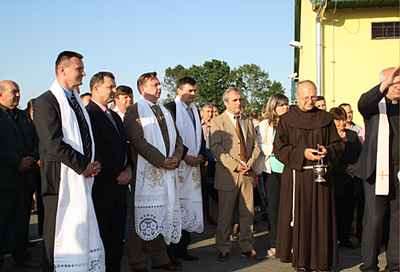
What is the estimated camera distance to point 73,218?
11.5ft

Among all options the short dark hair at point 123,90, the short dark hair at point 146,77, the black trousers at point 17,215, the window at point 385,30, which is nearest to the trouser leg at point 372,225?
the short dark hair at point 146,77

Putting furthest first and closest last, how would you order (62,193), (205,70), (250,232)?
(205,70) < (250,232) < (62,193)

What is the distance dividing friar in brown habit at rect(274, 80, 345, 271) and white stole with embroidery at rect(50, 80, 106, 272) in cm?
236

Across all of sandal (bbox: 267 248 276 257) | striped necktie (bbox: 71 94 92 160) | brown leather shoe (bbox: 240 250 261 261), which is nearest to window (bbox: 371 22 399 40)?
sandal (bbox: 267 248 276 257)

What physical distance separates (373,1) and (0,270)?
11498mm

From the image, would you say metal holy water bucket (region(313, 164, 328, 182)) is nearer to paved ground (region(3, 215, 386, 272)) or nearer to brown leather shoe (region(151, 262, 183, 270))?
paved ground (region(3, 215, 386, 272))

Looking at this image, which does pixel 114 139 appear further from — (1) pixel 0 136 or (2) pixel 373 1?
(2) pixel 373 1

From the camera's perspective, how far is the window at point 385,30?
457 inches

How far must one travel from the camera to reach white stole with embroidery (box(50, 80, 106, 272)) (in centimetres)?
344

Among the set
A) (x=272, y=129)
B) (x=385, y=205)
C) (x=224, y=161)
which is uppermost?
(x=272, y=129)

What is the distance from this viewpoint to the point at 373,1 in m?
11.1

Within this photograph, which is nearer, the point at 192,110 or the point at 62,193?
the point at 62,193

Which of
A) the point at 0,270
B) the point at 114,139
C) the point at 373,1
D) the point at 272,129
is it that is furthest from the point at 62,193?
the point at 373,1

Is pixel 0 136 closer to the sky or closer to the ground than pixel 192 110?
closer to the ground
